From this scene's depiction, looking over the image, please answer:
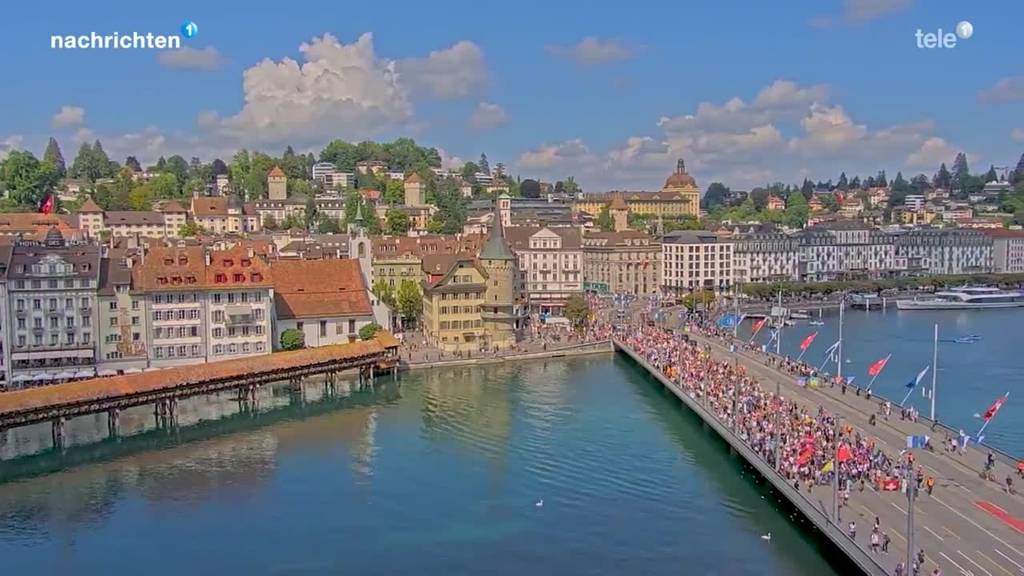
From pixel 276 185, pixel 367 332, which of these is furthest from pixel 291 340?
pixel 276 185

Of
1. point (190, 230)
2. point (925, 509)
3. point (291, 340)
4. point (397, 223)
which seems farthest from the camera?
point (397, 223)

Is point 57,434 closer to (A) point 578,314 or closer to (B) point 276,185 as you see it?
(A) point 578,314

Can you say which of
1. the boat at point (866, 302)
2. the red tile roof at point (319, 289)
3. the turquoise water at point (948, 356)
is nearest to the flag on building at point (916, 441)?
the turquoise water at point (948, 356)

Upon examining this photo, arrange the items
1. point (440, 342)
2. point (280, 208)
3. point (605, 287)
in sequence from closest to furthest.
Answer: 1. point (440, 342)
2. point (605, 287)
3. point (280, 208)

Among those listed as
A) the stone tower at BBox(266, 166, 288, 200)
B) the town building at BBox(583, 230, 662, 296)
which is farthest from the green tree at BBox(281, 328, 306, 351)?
the stone tower at BBox(266, 166, 288, 200)

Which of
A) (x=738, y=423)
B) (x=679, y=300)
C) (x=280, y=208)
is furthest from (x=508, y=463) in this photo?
(x=280, y=208)

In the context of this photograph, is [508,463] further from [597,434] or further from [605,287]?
[605,287]
